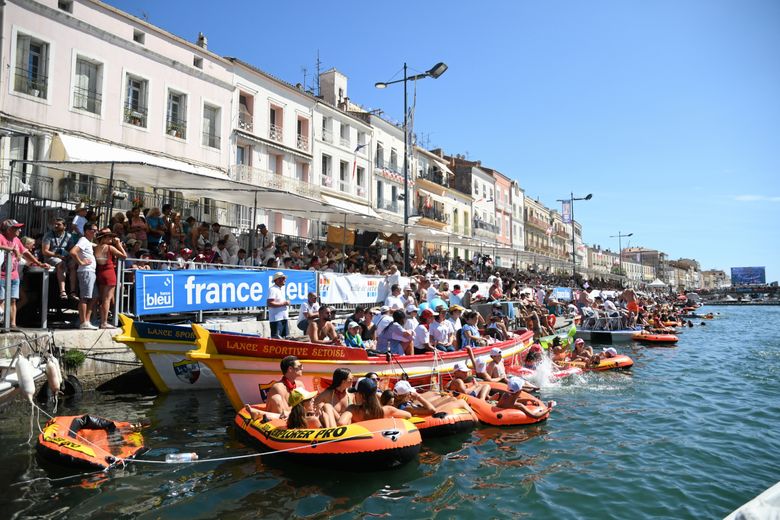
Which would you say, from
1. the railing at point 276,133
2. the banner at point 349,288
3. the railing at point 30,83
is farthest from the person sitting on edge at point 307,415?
the railing at point 276,133

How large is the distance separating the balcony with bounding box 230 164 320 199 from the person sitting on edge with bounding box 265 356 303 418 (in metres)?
16.6

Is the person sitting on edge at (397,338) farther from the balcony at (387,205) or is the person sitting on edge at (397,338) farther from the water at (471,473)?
the balcony at (387,205)

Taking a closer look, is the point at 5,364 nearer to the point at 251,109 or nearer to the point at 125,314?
the point at 125,314

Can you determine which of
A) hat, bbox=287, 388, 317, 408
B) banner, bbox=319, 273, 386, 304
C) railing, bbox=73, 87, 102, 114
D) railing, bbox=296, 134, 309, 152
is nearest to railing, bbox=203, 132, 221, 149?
railing, bbox=73, 87, 102, 114

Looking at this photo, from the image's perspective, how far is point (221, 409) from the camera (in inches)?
423

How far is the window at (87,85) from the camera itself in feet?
63.5

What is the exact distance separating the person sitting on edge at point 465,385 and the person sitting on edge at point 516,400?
1.73 ft

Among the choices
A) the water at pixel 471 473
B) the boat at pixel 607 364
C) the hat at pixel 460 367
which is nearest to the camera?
the water at pixel 471 473

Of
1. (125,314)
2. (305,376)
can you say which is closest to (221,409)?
(305,376)

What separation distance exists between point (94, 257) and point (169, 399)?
3328 millimetres

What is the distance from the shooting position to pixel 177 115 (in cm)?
2356

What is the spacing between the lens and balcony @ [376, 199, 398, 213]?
3862 centimetres

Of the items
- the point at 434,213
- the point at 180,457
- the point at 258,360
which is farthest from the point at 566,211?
the point at 180,457

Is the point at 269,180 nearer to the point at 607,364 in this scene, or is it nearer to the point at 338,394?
the point at 607,364
